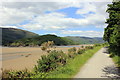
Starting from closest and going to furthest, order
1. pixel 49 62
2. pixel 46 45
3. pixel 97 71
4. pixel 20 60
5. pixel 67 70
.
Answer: pixel 67 70 < pixel 97 71 < pixel 49 62 < pixel 46 45 < pixel 20 60

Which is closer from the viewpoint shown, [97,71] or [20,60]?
[97,71]

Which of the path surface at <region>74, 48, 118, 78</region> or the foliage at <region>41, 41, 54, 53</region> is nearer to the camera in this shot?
the path surface at <region>74, 48, 118, 78</region>

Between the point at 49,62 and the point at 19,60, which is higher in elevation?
→ the point at 49,62

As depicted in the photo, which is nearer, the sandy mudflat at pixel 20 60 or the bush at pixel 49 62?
the bush at pixel 49 62

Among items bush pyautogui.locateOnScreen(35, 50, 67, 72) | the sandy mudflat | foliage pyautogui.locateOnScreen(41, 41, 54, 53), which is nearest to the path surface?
bush pyautogui.locateOnScreen(35, 50, 67, 72)

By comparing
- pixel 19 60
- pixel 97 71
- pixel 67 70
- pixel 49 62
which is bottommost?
pixel 19 60

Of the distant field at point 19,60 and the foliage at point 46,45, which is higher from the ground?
the foliage at point 46,45

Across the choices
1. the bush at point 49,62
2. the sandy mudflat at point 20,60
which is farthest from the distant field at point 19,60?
the bush at point 49,62

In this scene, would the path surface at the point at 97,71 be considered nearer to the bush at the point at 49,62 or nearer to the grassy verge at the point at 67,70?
the grassy verge at the point at 67,70

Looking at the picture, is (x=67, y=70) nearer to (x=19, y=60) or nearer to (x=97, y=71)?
(x=97, y=71)

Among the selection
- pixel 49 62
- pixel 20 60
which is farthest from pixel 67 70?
pixel 20 60

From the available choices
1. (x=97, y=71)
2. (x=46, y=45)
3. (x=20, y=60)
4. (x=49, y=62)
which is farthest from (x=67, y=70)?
(x=20, y=60)

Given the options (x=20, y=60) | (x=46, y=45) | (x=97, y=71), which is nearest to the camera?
(x=97, y=71)

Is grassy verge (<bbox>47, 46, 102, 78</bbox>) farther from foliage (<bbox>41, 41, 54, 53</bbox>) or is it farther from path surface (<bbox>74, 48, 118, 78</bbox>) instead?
foliage (<bbox>41, 41, 54, 53</bbox>)
